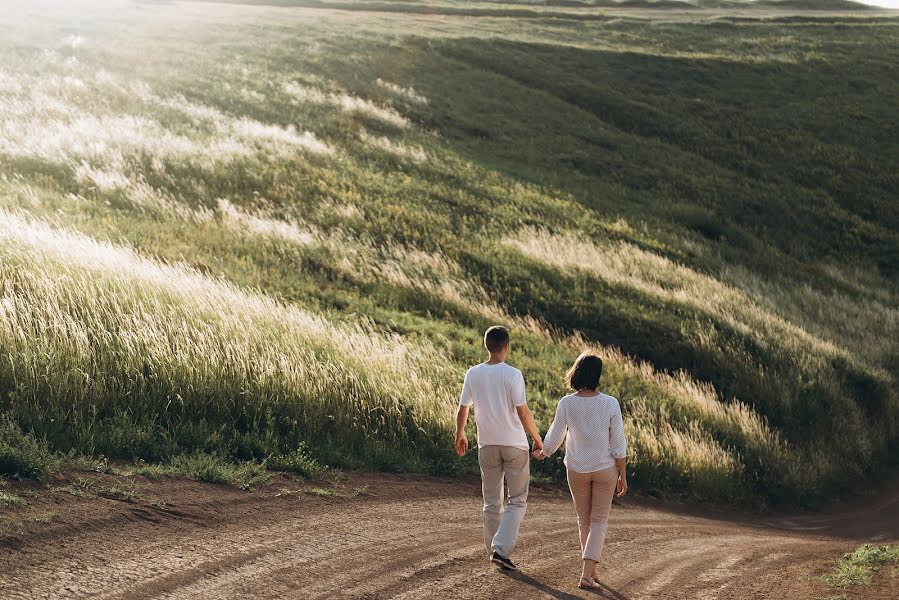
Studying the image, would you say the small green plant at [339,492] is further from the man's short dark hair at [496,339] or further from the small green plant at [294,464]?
the man's short dark hair at [496,339]

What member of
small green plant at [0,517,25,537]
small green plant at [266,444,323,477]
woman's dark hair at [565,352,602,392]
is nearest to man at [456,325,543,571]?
woman's dark hair at [565,352,602,392]

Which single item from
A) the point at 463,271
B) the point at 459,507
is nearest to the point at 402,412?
the point at 459,507

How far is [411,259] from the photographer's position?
62.0 feet

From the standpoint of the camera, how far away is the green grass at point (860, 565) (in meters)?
7.87

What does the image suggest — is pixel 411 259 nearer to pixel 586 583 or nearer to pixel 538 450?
pixel 538 450

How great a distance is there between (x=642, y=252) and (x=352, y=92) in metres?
19.6

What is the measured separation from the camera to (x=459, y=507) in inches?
367

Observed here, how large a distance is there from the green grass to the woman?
2.36 metres

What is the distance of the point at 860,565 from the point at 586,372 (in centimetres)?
378

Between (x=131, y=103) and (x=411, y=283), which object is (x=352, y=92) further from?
(x=411, y=283)

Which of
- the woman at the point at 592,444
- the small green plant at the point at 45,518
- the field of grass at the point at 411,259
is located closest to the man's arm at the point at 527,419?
the woman at the point at 592,444

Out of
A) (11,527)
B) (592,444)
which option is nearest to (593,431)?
(592,444)

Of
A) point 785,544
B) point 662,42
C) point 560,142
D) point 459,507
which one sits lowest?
point 785,544

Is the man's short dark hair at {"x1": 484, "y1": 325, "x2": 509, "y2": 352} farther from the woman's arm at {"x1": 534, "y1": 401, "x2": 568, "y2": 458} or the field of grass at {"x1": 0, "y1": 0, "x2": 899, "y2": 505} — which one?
the field of grass at {"x1": 0, "y1": 0, "x2": 899, "y2": 505}
